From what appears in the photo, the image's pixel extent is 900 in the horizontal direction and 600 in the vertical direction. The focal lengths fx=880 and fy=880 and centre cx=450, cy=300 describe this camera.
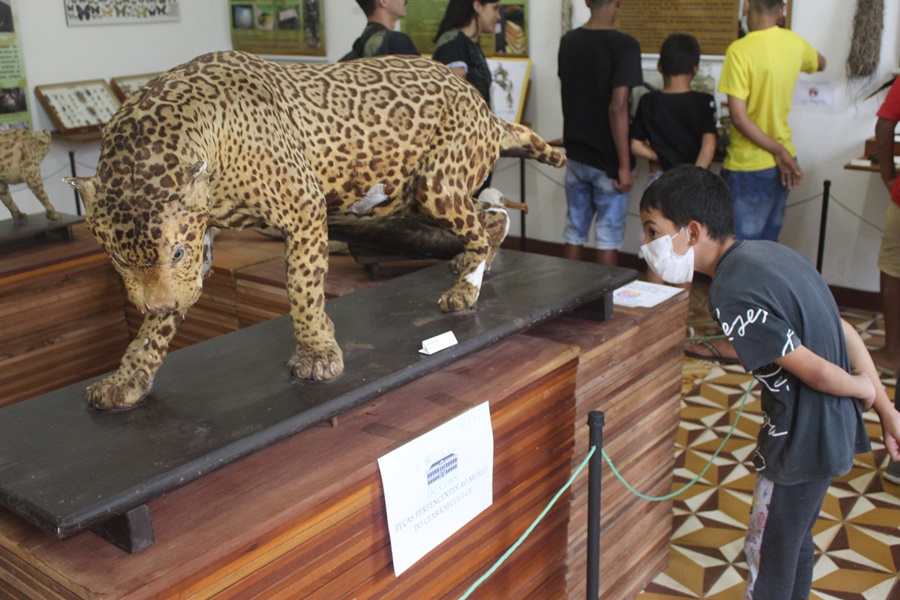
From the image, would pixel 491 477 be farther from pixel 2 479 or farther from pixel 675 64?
pixel 675 64

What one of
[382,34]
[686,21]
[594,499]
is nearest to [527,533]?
[594,499]

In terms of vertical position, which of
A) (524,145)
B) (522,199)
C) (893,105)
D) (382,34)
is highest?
(382,34)

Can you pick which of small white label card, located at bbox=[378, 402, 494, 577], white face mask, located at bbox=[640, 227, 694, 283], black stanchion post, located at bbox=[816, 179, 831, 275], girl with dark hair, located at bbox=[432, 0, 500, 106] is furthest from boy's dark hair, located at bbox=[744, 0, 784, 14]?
small white label card, located at bbox=[378, 402, 494, 577]

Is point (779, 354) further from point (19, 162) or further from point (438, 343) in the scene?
point (19, 162)

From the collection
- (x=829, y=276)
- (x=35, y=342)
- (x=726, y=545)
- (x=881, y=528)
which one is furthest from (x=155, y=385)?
(x=829, y=276)

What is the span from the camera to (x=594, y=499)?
220cm

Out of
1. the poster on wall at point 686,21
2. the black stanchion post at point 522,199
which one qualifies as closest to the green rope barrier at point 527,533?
the poster on wall at point 686,21

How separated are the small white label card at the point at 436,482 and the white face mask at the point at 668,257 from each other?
60 centimetres

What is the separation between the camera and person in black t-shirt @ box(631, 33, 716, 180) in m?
4.69

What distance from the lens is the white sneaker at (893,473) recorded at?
10.8 feet

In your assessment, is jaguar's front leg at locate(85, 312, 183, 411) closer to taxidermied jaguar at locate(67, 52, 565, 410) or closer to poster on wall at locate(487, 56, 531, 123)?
taxidermied jaguar at locate(67, 52, 565, 410)

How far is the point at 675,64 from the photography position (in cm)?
470

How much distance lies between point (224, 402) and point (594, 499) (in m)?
0.96

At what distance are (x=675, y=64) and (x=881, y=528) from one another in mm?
2648
